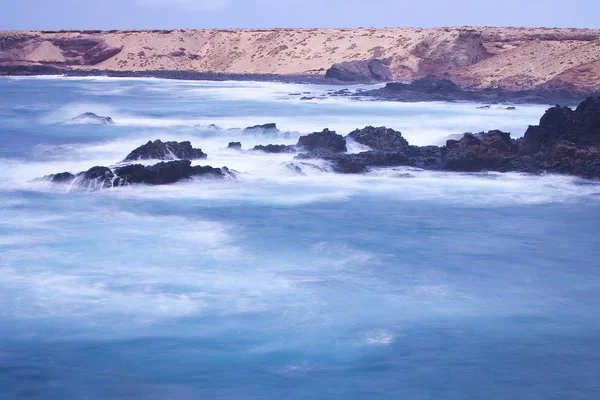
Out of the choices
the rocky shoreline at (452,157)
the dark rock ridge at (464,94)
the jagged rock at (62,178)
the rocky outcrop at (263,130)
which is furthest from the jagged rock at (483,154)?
the dark rock ridge at (464,94)

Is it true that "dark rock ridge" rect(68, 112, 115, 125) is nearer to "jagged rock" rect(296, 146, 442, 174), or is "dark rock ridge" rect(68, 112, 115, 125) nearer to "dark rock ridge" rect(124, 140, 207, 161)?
"dark rock ridge" rect(124, 140, 207, 161)

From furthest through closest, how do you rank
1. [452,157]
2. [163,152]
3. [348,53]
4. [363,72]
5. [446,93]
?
1. [348,53]
2. [363,72]
3. [446,93]
4. [163,152]
5. [452,157]

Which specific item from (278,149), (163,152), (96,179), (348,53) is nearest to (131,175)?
(96,179)

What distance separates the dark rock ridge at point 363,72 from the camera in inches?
2110

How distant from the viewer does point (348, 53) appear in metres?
63.6

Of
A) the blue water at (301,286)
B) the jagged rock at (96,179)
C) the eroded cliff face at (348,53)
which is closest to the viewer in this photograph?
the blue water at (301,286)

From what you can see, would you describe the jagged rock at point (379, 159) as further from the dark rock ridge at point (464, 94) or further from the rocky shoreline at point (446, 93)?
the dark rock ridge at point (464, 94)

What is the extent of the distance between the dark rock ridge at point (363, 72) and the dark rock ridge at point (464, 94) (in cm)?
1027

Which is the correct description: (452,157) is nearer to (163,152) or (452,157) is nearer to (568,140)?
(568,140)

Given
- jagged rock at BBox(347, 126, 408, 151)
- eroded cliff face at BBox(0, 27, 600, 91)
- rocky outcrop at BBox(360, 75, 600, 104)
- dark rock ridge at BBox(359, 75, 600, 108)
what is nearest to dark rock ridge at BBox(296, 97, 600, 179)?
jagged rock at BBox(347, 126, 408, 151)

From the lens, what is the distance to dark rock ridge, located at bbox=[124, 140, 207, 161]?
62.1 feet

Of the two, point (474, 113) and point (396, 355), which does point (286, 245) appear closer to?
point (396, 355)

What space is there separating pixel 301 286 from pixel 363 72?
44.5 metres

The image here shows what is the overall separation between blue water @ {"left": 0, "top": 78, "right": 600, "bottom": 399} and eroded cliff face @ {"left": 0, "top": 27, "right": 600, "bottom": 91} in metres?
23.0
